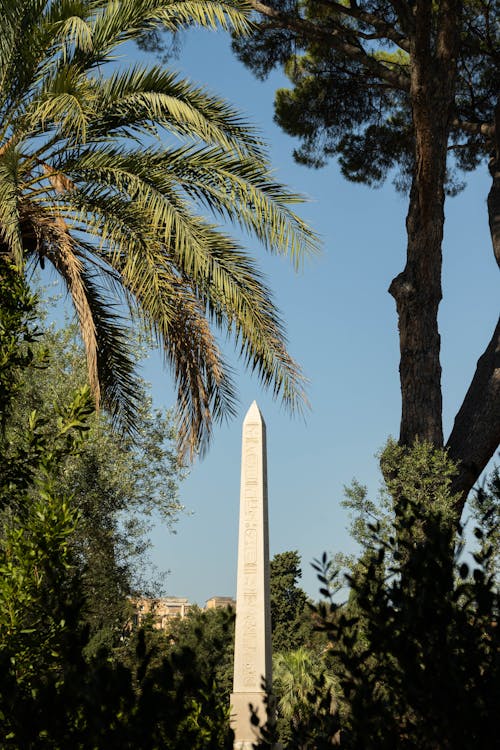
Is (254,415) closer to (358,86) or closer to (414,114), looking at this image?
(414,114)

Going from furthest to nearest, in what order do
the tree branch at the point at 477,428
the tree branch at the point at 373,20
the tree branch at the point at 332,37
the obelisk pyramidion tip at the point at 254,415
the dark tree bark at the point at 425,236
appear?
the tree branch at the point at 332,37 < the tree branch at the point at 373,20 < the dark tree bark at the point at 425,236 < the tree branch at the point at 477,428 < the obelisk pyramidion tip at the point at 254,415

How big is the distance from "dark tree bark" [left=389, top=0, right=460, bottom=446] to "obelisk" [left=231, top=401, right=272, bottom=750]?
2.11 meters

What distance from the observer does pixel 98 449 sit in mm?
13953

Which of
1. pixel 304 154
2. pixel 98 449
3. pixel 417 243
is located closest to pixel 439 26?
pixel 417 243

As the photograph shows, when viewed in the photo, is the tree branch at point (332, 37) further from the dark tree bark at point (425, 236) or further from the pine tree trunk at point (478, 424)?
the pine tree trunk at point (478, 424)

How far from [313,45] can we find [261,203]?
814 cm

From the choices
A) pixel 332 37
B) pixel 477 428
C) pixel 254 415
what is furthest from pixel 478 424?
pixel 332 37

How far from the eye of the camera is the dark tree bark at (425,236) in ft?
34.7

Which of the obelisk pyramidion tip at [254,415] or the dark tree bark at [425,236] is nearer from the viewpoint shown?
the obelisk pyramidion tip at [254,415]

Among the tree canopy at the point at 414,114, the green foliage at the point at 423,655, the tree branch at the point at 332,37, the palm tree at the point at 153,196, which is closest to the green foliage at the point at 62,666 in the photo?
the green foliage at the point at 423,655

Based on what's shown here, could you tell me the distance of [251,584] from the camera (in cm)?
937

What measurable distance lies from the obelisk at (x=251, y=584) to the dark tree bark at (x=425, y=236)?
2114mm

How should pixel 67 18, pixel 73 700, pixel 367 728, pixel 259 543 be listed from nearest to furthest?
1. pixel 367 728
2. pixel 73 700
3. pixel 67 18
4. pixel 259 543

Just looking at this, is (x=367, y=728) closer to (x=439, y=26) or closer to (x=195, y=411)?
(x=195, y=411)
